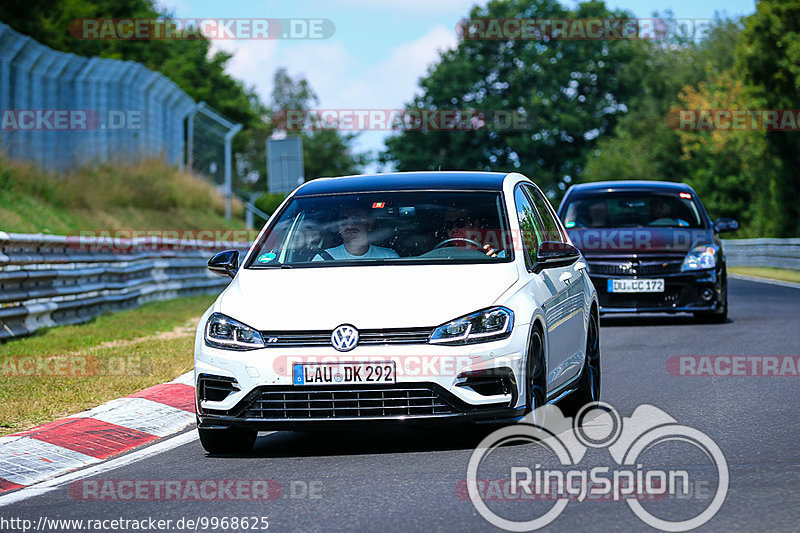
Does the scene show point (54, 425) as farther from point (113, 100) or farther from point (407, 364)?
point (113, 100)

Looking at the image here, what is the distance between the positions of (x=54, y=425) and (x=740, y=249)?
105 ft

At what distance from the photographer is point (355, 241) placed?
8305 mm

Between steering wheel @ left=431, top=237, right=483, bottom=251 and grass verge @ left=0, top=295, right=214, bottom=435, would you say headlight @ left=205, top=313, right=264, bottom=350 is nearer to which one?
steering wheel @ left=431, top=237, right=483, bottom=251

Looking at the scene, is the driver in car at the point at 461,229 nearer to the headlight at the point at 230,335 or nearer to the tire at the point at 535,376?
the tire at the point at 535,376

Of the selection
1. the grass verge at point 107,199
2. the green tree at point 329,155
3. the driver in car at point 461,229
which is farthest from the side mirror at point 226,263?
the green tree at point 329,155

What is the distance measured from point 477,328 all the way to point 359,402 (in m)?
0.73

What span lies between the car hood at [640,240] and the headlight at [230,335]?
363 inches

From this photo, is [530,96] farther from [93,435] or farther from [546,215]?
[93,435]

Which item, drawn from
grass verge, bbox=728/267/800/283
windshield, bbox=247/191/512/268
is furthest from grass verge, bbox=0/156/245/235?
windshield, bbox=247/191/512/268

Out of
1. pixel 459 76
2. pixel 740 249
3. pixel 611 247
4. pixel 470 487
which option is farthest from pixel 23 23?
pixel 459 76

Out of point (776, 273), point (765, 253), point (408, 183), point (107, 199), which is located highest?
point (408, 183)

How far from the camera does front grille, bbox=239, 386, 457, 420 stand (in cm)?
717

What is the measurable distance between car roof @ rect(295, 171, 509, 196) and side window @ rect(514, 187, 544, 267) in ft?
0.61

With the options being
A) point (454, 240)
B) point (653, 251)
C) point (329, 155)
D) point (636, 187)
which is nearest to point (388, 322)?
point (454, 240)
